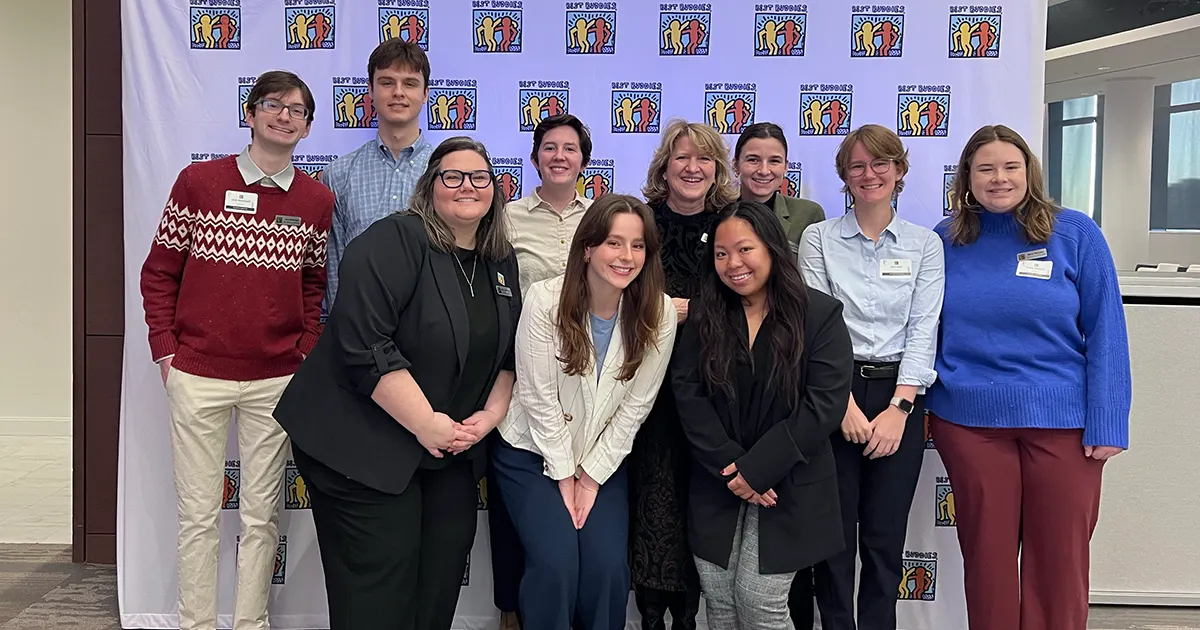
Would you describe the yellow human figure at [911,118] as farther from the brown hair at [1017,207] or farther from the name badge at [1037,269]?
the name badge at [1037,269]

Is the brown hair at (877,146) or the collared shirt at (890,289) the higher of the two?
the brown hair at (877,146)

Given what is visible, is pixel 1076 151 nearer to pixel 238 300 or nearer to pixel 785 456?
pixel 785 456

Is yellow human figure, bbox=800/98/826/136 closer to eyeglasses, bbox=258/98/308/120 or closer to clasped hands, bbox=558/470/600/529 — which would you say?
clasped hands, bbox=558/470/600/529

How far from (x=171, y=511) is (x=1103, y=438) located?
10.0 ft

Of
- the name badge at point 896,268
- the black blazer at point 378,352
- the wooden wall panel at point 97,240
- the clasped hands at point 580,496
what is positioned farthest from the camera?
the wooden wall panel at point 97,240

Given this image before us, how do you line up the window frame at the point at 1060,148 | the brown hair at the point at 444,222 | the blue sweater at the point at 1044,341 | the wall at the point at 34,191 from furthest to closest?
the window frame at the point at 1060,148
the wall at the point at 34,191
the blue sweater at the point at 1044,341
the brown hair at the point at 444,222

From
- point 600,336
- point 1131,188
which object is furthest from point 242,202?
point 1131,188

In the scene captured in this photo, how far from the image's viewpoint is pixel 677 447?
2422 millimetres

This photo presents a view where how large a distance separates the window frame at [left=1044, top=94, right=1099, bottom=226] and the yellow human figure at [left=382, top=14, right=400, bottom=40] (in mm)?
9644

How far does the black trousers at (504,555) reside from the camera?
2662 millimetres

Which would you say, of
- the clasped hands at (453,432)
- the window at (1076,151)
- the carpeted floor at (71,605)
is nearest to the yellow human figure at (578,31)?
the clasped hands at (453,432)

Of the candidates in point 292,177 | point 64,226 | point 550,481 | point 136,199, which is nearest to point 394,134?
point 292,177

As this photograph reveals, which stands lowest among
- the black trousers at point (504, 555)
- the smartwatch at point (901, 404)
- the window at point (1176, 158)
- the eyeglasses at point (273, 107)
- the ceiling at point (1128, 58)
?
the black trousers at point (504, 555)

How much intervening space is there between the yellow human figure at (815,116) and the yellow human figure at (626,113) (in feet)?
2.02
